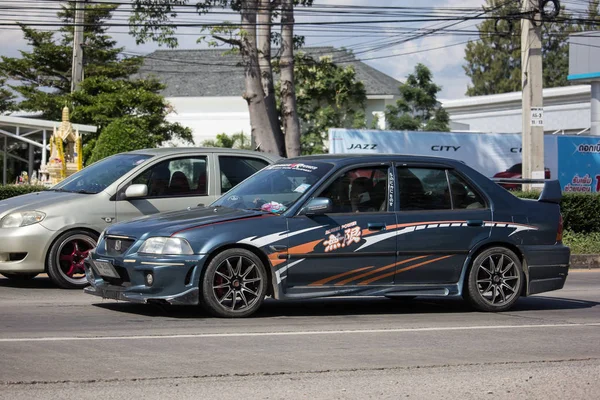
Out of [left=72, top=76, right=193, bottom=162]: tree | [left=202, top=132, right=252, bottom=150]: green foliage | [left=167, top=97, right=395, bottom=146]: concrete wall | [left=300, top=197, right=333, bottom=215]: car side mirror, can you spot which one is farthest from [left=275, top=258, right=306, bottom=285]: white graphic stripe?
[left=167, top=97, right=395, bottom=146]: concrete wall

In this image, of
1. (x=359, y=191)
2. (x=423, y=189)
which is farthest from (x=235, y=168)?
(x=423, y=189)

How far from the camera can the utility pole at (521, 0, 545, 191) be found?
2055 cm

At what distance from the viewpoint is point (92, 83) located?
144 feet

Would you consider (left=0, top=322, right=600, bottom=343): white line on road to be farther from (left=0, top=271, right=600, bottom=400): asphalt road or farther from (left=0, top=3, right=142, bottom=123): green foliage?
(left=0, top=3, right=142, bottom=123): green foliage

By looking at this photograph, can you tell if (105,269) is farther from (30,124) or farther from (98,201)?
(30,124)

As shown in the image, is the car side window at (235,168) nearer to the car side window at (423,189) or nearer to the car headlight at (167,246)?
the car side window at (423,189)

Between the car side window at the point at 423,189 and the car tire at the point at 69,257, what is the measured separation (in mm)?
3918

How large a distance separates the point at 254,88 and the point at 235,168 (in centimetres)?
1189

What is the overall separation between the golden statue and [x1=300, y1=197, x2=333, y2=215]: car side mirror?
16.9 meters

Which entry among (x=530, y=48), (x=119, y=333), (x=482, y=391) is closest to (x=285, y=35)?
(x=530, y=48)

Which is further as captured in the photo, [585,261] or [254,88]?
[254,88]

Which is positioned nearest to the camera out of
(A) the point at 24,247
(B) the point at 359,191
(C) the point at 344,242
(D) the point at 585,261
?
(C) the point at 344,242

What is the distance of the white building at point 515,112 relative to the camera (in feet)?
151

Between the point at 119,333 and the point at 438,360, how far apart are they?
262cm
